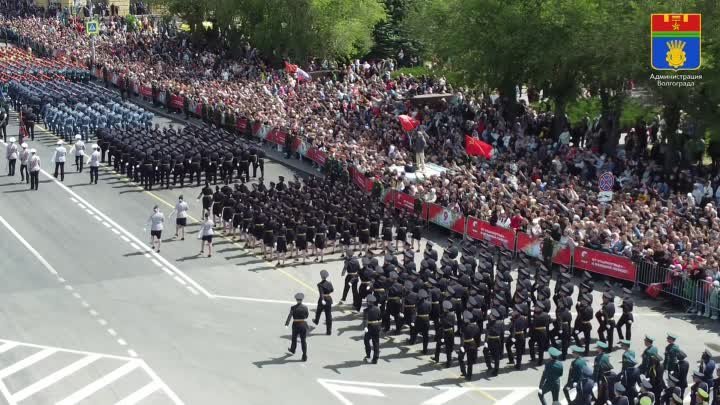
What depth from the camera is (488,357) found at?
28734 millimetres

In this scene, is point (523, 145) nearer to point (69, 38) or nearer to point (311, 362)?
point (311, 362)

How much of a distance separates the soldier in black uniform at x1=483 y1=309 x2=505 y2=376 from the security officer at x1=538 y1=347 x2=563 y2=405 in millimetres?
2330

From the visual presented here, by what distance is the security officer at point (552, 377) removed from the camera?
84.8 ft

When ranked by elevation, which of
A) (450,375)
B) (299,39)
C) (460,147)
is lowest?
(450,375)

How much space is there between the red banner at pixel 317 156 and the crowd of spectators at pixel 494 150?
1.36 ft

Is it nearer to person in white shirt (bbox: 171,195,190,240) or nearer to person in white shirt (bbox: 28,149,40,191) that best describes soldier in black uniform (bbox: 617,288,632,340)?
person in white shirt (bbox: 171,195,190,240)

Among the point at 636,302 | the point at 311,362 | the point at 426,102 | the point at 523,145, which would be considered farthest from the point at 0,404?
the point at 426,102

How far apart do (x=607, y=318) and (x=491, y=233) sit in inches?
368

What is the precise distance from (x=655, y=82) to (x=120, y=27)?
157 feet

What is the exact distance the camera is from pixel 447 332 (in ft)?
94.9

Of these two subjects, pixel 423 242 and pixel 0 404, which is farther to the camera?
pixel 423 242

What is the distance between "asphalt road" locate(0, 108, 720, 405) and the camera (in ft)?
89.4

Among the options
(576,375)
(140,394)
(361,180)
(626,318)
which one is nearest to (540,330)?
(626,318)

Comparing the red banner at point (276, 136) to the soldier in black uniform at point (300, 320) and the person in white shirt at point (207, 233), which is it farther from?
the soldier in black uniform at point (300, 320)
